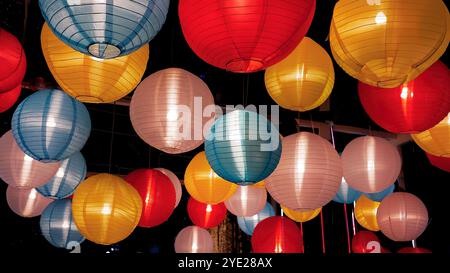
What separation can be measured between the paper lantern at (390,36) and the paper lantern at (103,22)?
597mm

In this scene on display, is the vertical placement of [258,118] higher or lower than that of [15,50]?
lower

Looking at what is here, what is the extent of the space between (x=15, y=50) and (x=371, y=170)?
6.06 ft

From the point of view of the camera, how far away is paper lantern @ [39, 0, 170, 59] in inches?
46.3

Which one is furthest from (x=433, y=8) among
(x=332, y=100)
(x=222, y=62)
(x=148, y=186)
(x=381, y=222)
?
(x=332, y=100)

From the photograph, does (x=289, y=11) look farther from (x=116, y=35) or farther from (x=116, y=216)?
(x=116, y=216)

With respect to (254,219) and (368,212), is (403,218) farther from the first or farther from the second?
(254,219)

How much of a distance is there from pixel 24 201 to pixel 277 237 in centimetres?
177

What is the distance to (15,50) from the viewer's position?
1.82m

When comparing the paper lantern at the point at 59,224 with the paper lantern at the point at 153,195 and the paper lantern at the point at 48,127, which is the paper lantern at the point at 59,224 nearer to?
the paper lantern at the point at 153,195

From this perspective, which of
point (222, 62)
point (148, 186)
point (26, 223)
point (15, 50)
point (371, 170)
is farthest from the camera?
point (26, 223)

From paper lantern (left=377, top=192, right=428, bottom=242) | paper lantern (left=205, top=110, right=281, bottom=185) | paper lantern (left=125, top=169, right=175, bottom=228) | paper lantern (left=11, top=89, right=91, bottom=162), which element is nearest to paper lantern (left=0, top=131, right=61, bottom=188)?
paper lantern (left=11, top=89, right=91, bottom=162)

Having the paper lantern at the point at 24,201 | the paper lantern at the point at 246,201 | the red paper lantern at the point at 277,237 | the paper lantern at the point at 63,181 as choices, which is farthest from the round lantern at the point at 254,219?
the paper lantern at the point at 24,201

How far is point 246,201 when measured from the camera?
296cm

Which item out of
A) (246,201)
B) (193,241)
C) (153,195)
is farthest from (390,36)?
(193,241)
